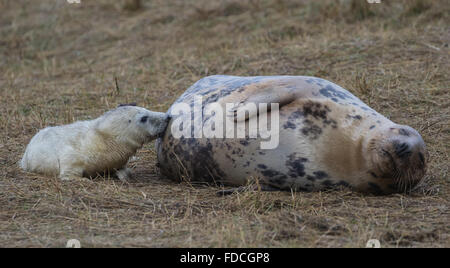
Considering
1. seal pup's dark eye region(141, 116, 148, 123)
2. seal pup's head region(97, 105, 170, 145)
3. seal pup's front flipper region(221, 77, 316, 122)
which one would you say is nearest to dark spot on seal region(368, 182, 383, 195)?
seal pup's front flipper region(221, 77, 316, 122)

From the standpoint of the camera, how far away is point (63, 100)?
7641 mm

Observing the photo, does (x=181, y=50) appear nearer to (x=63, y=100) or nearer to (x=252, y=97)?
(x=63, y=100)

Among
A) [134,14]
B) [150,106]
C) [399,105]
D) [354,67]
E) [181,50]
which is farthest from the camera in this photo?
[134,14]

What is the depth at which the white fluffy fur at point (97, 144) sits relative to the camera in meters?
4.94

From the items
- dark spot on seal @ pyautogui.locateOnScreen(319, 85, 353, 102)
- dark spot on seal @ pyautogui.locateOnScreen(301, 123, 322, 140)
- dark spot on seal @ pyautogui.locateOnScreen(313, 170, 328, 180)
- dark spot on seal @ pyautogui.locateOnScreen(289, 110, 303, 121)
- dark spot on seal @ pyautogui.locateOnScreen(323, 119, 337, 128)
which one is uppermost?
dark spot on seal @ pyautogui.locateOnScreen(319, 85, 353, 102)

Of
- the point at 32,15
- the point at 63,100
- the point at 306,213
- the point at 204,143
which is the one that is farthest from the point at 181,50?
the point at 306,213

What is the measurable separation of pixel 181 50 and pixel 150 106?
2.52 m

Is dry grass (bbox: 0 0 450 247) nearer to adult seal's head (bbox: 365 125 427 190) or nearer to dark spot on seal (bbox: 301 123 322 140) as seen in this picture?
adult seal's head (bbox: 365 125 427 190)

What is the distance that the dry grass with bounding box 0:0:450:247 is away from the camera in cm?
369

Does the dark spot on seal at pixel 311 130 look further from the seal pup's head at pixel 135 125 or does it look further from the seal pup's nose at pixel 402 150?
the seal pup's head at pixel 135 125

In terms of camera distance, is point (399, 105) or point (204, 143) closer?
point (204, 143)

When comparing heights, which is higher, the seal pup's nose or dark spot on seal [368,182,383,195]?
the seal pup's nose

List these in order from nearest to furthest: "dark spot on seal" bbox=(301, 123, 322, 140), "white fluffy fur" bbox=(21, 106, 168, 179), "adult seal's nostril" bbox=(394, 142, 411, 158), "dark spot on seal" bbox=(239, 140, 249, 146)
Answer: "adult seal's nostril" bbox=(394, 142, 411, 158)
"dark spot on seal" bbox=(301, 123, 322, 140)
"dark spot on seal" bbox=(239, 140, 249, 146)
"white fluffy fur" bbox=(21, 106, 168, 179)

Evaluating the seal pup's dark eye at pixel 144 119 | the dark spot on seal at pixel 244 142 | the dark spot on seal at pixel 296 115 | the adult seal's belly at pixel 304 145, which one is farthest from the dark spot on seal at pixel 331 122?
the seal pup's dark eye at pixel 144 119
